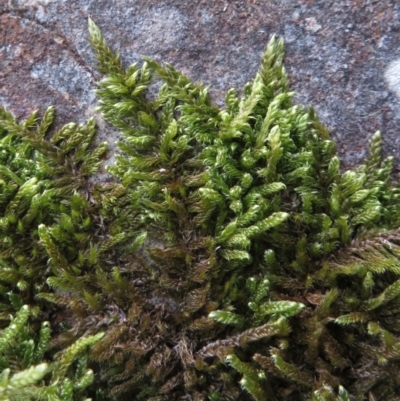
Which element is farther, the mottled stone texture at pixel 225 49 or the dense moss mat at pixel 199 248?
the mottled stone texture at pixel 225 49

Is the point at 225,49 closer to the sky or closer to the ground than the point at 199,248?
closer to the sky

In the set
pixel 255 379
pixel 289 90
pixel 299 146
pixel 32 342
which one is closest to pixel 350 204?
pixel 299 146

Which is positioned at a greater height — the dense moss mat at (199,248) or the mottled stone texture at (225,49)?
the mottled stone texture at (225,49)

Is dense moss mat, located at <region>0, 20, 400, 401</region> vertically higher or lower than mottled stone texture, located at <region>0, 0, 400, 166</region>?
lower

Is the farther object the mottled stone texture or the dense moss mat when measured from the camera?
the mottled stone texture
